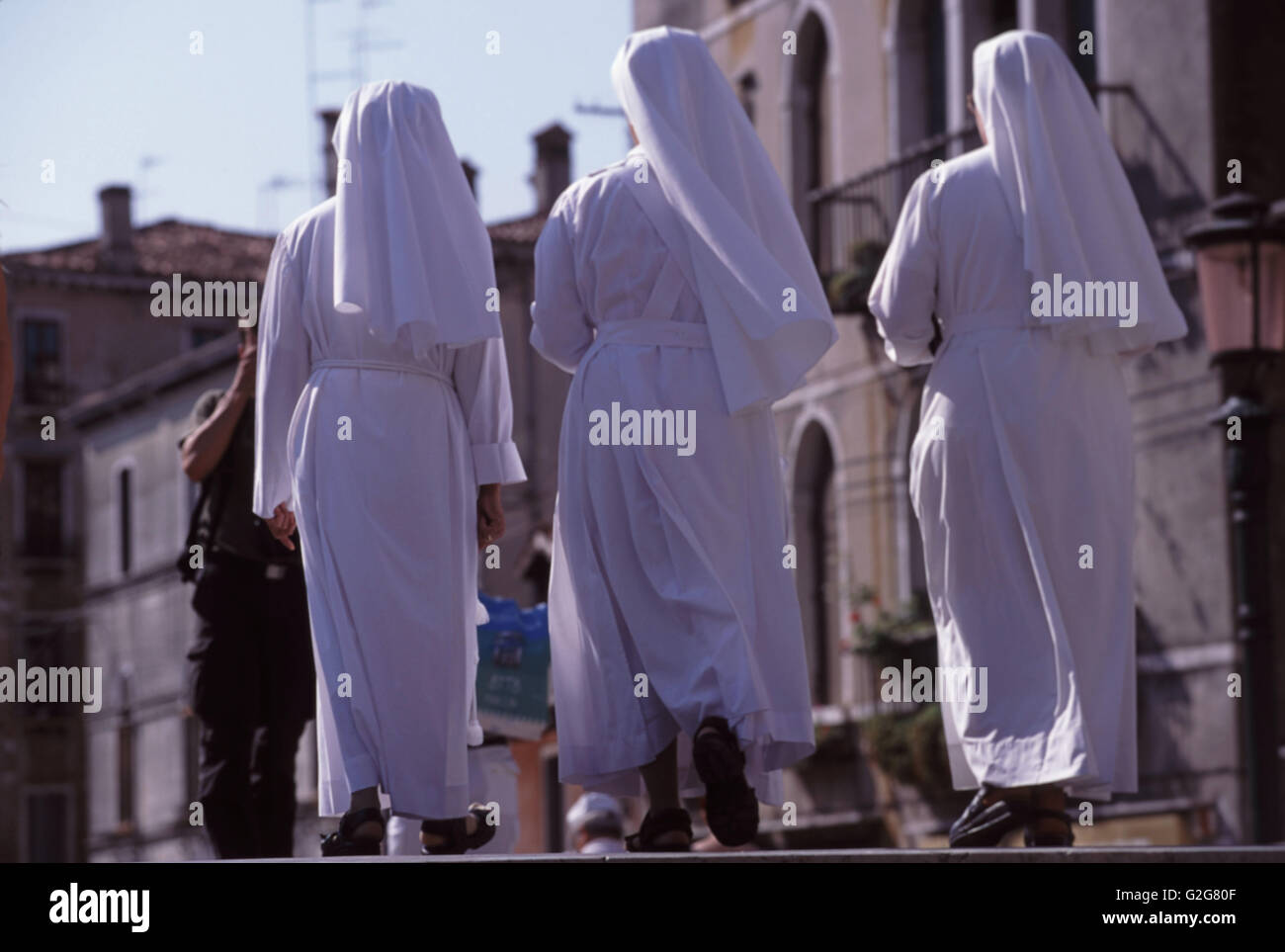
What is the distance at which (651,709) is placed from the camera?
808cm

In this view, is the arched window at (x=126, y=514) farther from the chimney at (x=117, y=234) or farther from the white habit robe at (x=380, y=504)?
the white habit robe at (x=380, y=504)

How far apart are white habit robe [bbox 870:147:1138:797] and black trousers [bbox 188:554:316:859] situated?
227cm

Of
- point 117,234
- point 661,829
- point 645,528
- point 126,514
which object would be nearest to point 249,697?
point 645,528

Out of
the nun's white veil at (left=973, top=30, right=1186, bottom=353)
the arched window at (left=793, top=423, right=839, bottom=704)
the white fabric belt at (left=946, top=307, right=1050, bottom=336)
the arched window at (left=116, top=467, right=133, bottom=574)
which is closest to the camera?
the nun's white veil at (left=973, top=30, right=1186, bottom=353)

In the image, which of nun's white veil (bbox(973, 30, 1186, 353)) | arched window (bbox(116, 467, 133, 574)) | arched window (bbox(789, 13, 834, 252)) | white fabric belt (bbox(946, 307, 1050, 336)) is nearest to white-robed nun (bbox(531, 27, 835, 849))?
white fabric belt (bbox(946, 307, 1050, 336))

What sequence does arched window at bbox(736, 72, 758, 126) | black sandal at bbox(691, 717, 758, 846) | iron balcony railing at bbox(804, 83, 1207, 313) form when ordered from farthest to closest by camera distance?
1. arched window at bbox(736, 72, 758, 126)
2. iron balcony railing at bbox(804, 83, 1207, 313)
3. black sandal at bbox(691, 717, 758, 846)

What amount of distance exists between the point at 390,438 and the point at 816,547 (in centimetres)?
1797

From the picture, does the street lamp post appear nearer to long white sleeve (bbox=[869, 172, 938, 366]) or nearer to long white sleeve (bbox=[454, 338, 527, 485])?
long white sleeve (bbox=[869, 172, 938, 366])

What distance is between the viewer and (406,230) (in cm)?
832

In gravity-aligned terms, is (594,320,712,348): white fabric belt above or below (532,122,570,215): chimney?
below

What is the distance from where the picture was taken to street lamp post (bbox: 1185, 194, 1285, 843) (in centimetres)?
1179

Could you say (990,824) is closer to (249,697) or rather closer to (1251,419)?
(249,697)
